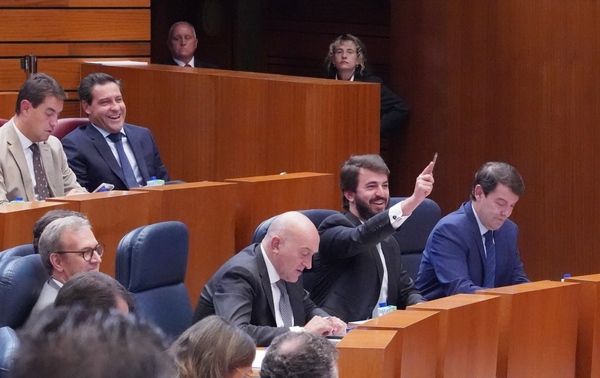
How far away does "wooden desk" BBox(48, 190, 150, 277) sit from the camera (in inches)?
171

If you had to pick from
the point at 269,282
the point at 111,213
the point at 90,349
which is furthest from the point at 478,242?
the point at 90,349

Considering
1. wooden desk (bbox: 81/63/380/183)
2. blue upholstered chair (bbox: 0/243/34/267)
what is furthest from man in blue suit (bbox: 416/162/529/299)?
blue upholstered chair (bbox: 0/243/34/267)

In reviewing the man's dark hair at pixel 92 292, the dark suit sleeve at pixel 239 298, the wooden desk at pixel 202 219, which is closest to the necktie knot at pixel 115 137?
the wooden desk at pixel 202 219

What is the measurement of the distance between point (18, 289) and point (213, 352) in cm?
96

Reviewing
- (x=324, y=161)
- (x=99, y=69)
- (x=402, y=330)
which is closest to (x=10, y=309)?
(x=402, y=330)

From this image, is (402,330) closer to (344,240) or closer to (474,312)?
(474,312)

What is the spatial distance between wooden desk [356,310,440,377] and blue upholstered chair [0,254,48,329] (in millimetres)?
861

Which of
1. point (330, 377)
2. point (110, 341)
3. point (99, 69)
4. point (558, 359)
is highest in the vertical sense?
point (99, 69)

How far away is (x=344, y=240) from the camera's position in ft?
14.3

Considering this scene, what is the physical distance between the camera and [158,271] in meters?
3.87

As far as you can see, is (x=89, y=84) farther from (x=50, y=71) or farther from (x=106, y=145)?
(x=50, y=71)

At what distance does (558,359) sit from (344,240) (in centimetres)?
84

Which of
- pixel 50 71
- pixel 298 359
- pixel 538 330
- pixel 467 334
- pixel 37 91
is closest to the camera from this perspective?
pixel 298 359

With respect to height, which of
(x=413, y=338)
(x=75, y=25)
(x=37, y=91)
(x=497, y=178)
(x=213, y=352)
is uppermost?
(x=75, y=25)
